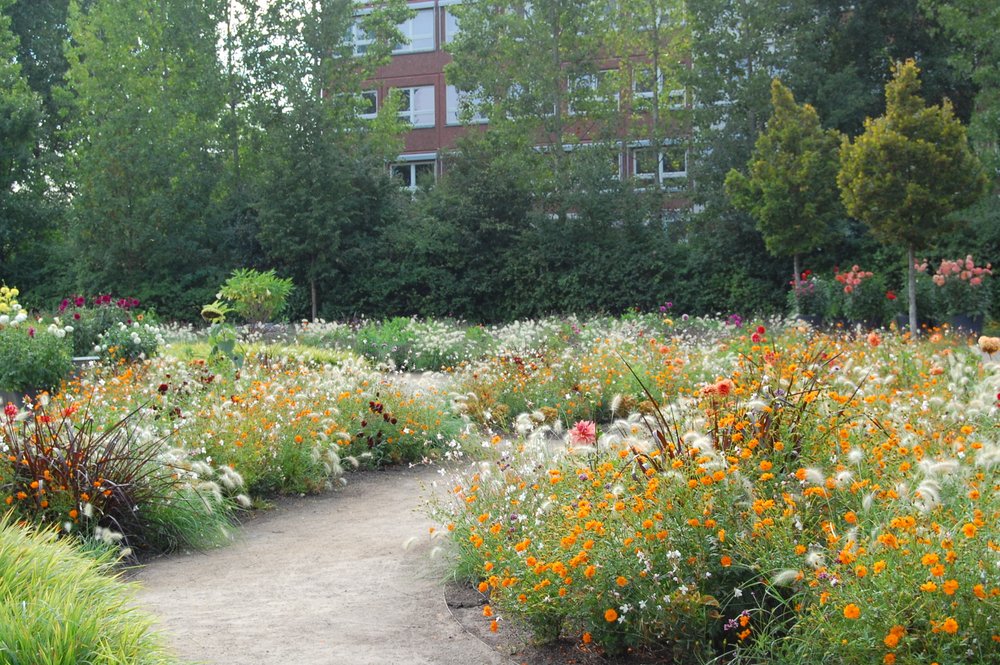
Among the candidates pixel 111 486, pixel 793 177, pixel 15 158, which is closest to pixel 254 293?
pixel 793 177

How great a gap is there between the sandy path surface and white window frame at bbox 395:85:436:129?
32.1 meters

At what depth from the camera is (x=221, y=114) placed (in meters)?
28.8

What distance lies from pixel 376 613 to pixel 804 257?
19230 millimetres

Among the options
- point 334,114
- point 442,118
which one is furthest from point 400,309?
point 442,118

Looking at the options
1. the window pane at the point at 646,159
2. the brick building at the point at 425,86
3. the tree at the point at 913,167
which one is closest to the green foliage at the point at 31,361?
the tree at the point at 913,167

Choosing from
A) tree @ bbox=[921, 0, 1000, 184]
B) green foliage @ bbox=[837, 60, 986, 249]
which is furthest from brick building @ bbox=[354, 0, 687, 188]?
green foliage @ bbox=[837, 60, 986, 249]

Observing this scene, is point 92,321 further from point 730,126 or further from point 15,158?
point 15,158

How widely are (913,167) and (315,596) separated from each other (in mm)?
13760

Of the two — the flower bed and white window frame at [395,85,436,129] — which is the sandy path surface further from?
white window frame at [395,85,436,129]

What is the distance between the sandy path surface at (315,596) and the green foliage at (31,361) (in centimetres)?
511

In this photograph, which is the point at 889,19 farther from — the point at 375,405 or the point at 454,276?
the point at 375,405

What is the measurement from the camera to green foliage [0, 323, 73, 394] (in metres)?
10.6

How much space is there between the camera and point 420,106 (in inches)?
1489

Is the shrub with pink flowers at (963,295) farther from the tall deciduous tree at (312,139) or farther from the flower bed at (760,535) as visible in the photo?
the tall deciduous tree at (312,139)
